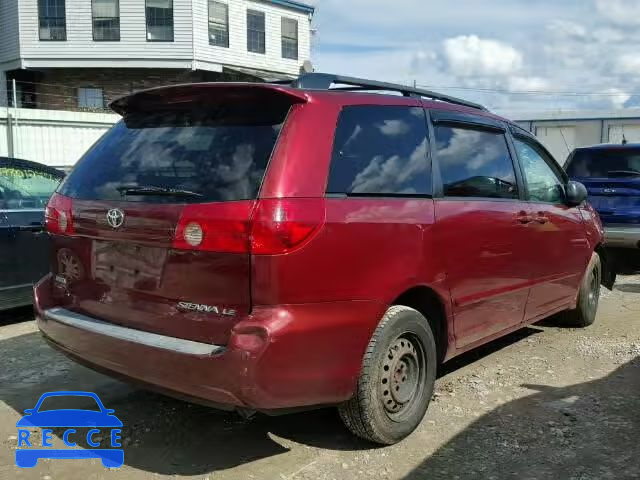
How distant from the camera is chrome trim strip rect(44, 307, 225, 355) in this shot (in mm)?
2844

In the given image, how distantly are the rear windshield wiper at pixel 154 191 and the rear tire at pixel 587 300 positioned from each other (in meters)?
4.15

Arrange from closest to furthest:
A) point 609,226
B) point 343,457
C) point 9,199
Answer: point 343,457 → point 9,199 → point 609,226

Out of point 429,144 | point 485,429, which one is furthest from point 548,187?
point 485,429

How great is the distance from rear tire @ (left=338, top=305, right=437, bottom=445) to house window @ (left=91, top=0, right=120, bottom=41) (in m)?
22.4

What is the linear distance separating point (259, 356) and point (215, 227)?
596 mm

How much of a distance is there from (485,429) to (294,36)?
24.2 metres

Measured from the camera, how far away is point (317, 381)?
297 centimetres

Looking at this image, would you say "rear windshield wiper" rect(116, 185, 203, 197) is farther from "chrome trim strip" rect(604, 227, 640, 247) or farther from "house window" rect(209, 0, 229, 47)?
"house window" rect(209, 0, 229, 47)

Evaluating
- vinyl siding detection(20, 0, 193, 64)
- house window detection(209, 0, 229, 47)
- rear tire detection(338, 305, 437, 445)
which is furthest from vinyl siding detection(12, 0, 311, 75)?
rear tire detection(338, 305, 437, 445)

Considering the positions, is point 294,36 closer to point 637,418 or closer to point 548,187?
point 548,187

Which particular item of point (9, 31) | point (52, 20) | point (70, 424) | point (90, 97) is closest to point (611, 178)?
point (70, 424)

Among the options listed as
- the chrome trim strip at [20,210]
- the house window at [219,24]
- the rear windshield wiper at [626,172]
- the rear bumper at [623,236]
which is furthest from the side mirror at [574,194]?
the house window at [219,24]

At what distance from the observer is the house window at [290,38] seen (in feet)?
84.0

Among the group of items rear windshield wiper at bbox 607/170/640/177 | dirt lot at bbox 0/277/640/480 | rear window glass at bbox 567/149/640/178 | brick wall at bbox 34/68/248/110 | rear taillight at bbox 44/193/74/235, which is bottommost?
dirt lot at bbox 0/277/640/480
